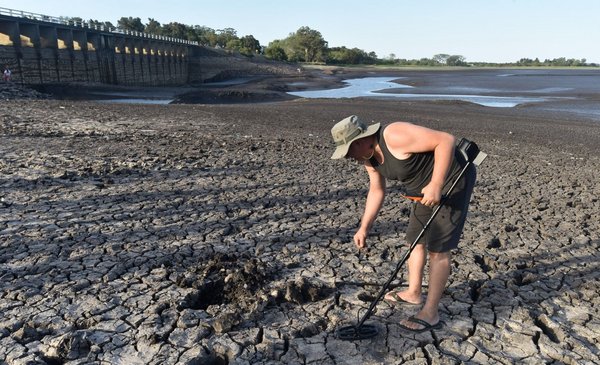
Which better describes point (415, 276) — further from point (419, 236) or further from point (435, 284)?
point (419, 236)

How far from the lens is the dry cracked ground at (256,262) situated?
3057mm

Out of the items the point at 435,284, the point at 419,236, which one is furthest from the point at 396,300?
the point at 419,236

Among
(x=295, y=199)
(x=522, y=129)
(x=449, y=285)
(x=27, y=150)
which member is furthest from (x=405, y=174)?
(x=522, y=129)

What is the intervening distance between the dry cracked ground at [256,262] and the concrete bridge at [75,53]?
26682 millimetres

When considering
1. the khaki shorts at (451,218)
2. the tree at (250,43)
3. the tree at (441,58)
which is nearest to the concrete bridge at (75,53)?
the khaki shorts at (451,218)

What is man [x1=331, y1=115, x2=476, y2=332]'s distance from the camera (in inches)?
106

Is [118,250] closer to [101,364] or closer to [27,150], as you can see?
[101,364]

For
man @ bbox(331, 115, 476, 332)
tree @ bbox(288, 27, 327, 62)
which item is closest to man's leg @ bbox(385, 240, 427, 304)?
man @ bbox(331, 115, 476, 332)

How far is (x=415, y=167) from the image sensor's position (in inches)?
112

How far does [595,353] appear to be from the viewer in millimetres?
3033

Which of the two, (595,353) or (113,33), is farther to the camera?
(113,33)

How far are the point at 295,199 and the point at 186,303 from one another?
292cm

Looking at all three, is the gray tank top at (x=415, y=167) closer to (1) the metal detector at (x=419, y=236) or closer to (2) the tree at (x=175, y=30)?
(1) the metal detector at (x=419, y=236)

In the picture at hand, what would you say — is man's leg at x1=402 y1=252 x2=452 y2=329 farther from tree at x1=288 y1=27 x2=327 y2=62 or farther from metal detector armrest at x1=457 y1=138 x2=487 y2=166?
tree at x1=288 y1=27 x2=327 y2=62
